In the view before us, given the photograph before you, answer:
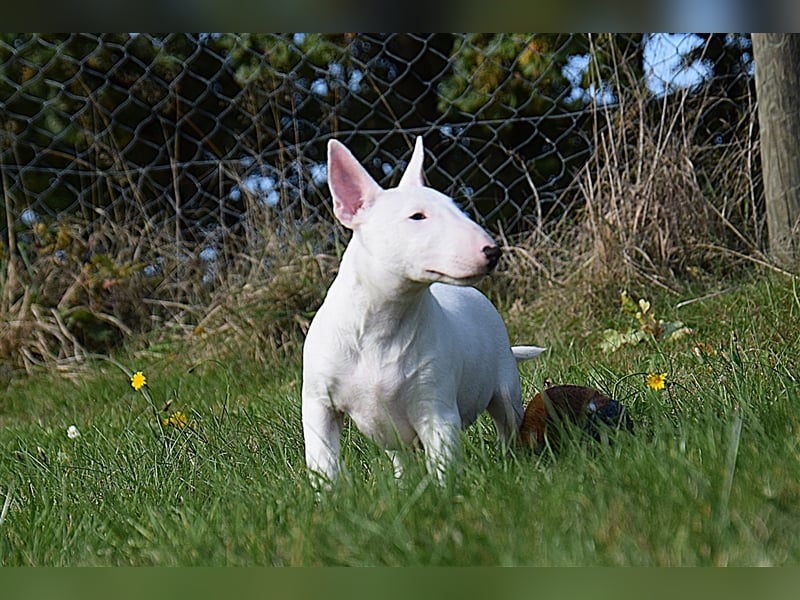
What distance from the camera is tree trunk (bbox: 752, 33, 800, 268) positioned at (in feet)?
12.9

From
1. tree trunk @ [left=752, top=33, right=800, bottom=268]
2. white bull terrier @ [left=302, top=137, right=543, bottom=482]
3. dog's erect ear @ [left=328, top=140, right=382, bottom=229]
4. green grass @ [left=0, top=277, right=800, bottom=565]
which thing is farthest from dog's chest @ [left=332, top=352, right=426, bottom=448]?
tree trunk @ [left=752, top=33, right=800, bottom=268]

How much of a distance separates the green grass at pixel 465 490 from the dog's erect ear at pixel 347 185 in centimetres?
56

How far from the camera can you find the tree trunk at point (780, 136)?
3.92 m

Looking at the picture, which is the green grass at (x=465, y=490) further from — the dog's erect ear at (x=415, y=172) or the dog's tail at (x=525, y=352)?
the dog's erect ear at (x=415, y=172)

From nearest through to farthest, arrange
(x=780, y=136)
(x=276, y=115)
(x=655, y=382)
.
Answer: (x=655, y=382)
(x=780, y=136)
(x=276, y=115)

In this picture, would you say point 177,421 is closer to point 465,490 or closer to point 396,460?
point 396,460

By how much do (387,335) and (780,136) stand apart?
2.62 m

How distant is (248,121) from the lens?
552 centimetres

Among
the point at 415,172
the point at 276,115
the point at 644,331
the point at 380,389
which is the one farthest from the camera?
the point at 276,115

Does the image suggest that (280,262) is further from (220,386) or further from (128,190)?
(128,190)

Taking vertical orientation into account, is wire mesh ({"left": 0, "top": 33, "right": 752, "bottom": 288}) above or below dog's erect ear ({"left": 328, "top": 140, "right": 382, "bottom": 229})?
above

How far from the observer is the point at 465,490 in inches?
68.6

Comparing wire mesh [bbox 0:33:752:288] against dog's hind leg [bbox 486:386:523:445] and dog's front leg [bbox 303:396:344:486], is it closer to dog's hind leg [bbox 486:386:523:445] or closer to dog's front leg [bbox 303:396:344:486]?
dog's hind leg [bbox 486:386:523:445]

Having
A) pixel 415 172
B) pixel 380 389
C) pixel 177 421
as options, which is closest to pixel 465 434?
pixel 380 389
